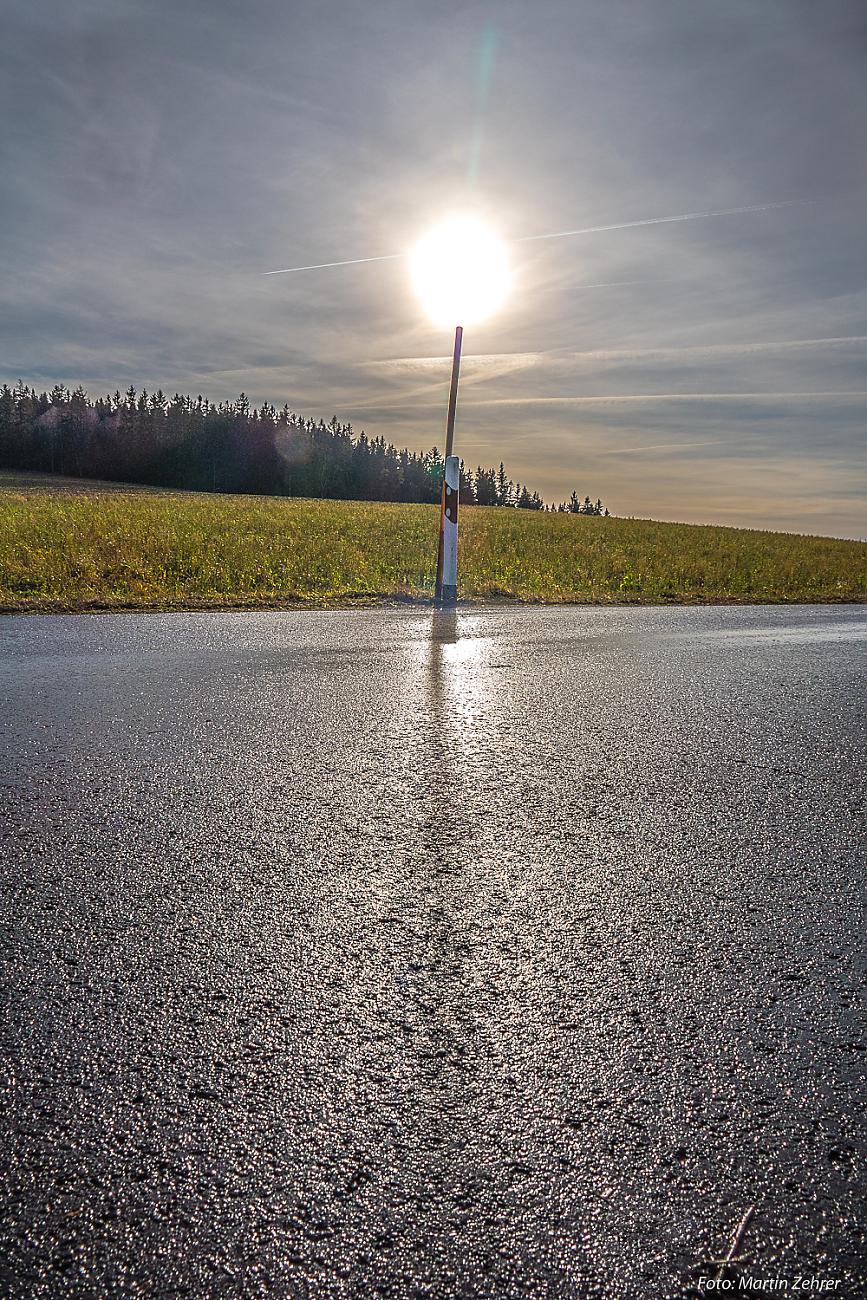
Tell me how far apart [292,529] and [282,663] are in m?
18.5

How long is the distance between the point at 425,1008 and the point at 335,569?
1204 cm

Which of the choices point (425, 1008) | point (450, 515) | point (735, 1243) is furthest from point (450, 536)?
point (735, 1243)

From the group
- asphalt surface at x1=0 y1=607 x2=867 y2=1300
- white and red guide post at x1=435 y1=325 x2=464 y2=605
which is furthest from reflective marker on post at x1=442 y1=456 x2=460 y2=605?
asphalt surface at x1=0 y1=607 x2=867 y2=1300

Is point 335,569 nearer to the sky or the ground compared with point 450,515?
nearer to the ground

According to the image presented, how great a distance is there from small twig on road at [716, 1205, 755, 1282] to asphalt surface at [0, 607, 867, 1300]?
0.01 metres

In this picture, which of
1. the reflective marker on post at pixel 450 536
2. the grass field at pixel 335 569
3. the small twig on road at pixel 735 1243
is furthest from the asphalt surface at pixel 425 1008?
the grass field at pixel 335 569

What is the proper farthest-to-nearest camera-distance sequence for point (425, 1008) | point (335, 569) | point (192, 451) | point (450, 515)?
point (192, 451) → point (335, 569) → point (450, 515) → point (425, 1008)

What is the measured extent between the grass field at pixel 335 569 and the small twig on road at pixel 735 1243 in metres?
8.76

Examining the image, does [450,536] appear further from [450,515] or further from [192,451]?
[192,451]

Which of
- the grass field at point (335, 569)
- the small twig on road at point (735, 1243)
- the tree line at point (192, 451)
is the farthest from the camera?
the tree line at point (192, 451)

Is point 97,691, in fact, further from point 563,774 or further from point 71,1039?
point 71,1039

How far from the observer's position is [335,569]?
1348cm

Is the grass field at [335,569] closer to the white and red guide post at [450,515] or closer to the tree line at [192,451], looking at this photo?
the white and red guide post at [450,515]

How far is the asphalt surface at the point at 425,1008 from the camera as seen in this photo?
118cm
